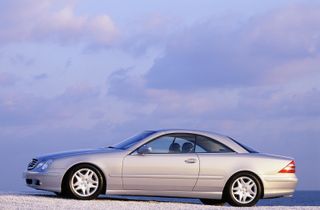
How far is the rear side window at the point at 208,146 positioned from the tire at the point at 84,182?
2087 mm

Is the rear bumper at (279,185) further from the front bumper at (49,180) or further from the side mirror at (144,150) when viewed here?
the front bumper at (49,180)

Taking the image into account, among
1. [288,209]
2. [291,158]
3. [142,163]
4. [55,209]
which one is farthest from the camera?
[291,158]

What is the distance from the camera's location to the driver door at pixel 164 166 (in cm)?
1569

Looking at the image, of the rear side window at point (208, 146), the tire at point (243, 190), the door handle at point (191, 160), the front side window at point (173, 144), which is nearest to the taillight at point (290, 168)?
the tire at point (243, 190)

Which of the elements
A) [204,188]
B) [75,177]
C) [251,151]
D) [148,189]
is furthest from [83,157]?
[251,151]

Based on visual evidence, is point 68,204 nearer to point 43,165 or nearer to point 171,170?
point 43,165

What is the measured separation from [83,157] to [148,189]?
1.38 m

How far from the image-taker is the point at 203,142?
643 inches

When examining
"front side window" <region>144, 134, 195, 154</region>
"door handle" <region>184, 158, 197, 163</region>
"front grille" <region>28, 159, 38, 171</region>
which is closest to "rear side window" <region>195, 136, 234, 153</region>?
"front side window" <region>144, 134, 195, 154</region>

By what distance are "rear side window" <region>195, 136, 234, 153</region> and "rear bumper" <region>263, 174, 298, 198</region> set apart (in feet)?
3.20

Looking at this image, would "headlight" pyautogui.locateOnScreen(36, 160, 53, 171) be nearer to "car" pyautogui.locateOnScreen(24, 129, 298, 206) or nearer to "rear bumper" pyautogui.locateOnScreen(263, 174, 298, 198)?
"car" pyautogui.locateOnScreen(24, 129, 298, 206)

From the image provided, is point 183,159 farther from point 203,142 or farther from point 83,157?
point 83,157

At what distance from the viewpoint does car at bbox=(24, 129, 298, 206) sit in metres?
15.6

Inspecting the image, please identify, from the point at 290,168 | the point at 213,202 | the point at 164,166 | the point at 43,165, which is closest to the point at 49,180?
the point at 43,165
